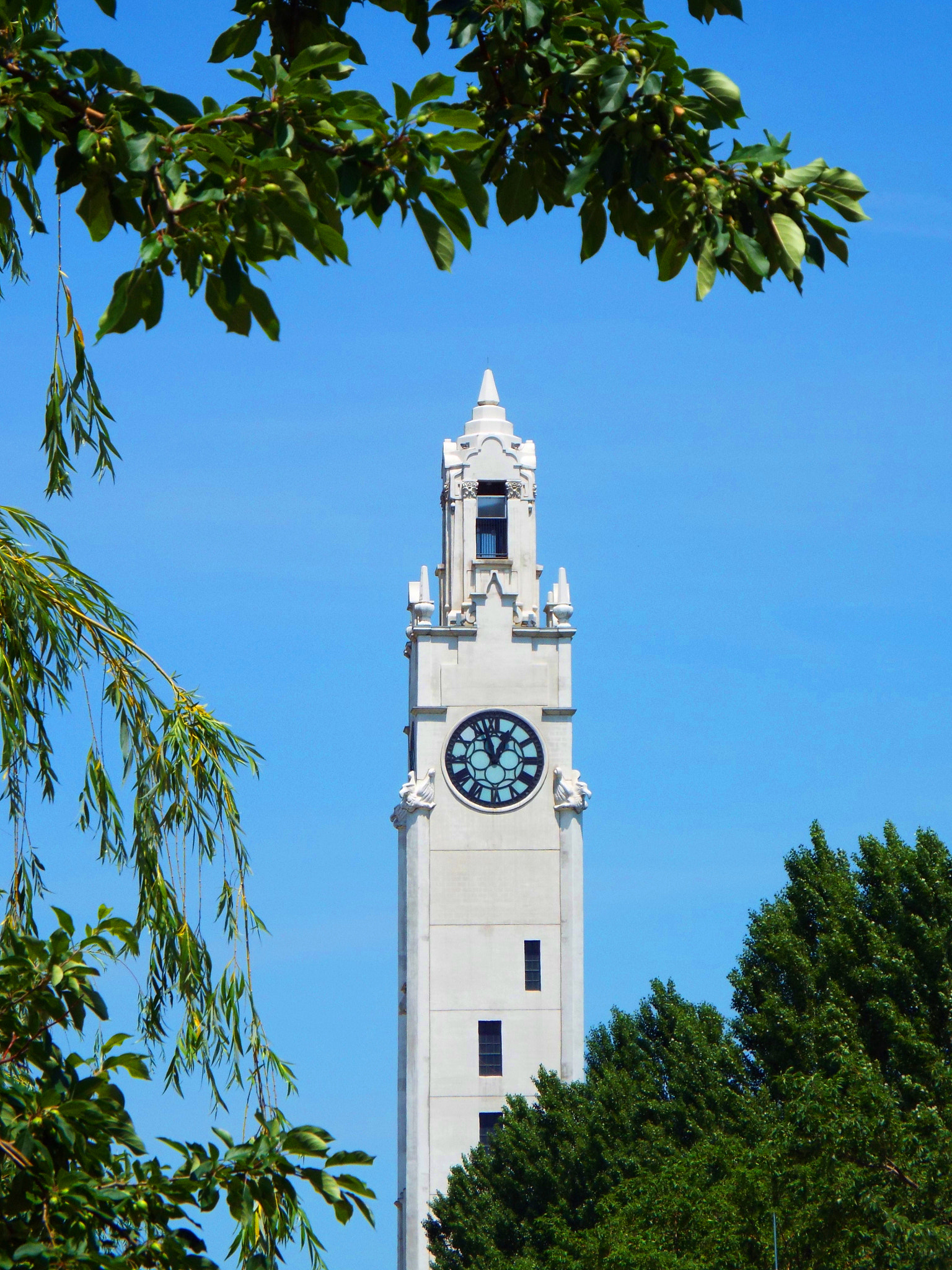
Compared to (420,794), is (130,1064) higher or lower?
lower

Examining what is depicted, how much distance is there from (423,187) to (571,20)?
2.90ft

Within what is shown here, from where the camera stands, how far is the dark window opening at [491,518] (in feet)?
236

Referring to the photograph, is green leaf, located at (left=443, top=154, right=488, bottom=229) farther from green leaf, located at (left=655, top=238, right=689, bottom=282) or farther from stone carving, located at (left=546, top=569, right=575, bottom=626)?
stone carving, located at (left=546, top=569, right=575, bottom=626)

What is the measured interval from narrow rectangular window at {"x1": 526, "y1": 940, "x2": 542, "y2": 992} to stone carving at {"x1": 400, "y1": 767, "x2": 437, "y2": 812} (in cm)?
556

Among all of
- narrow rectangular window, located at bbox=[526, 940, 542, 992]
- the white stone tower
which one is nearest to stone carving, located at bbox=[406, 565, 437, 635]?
the white stone tower

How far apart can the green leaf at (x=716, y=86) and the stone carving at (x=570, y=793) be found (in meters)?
64.0

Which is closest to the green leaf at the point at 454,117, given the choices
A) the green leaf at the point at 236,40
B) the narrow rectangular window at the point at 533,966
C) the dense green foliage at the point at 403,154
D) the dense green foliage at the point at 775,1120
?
the dense green foliage at the point at 403,154

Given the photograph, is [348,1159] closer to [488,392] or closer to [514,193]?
[514,193]

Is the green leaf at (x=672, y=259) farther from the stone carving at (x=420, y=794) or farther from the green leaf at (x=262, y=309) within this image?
the stone carving at (x=420, y=794)

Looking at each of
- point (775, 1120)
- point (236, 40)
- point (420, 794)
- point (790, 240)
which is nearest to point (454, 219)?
point (790, 240)

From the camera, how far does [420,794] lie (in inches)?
2771

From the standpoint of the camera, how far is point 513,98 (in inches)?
286

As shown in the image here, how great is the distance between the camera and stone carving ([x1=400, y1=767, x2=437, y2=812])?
70188 millimetres

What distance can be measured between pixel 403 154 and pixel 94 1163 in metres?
3.67
